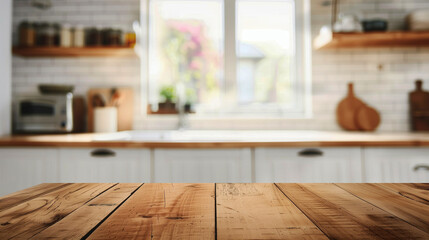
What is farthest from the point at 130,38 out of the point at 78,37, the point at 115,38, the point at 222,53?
the point at 222,53

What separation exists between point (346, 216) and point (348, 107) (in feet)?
7.19

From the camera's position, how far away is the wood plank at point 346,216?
0.44 m

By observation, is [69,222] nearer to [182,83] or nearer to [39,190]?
[39,190]

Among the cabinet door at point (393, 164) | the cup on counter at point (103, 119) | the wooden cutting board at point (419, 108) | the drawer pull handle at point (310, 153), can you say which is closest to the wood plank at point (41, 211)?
the drawer pull handle at point (310, 153)

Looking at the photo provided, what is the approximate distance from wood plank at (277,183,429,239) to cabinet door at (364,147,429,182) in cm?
120

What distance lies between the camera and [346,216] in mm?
524

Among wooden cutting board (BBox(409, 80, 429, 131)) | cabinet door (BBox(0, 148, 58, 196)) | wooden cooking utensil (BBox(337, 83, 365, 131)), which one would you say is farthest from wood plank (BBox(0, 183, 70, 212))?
wooden cutting board (BBox(409, 80, 429, 131))

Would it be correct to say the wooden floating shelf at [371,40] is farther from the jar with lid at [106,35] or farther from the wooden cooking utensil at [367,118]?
the jar with lid at [106,35]

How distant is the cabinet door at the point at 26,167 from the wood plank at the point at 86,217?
4.31 ft

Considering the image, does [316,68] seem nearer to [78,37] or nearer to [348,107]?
[348,107]

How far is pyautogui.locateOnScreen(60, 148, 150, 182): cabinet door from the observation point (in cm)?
176

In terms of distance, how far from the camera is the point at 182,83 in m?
2.65

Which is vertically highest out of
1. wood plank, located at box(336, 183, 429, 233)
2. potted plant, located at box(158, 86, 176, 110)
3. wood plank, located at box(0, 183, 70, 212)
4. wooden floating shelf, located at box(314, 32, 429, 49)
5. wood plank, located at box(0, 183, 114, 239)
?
wooden floating shelf, located at box(314, 32, 429, 49)

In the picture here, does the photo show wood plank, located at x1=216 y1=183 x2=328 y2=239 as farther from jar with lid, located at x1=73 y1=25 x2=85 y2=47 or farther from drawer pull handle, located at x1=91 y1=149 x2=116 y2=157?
jar with lid, located at x1=73 y1=25 x2=85 y2=47
